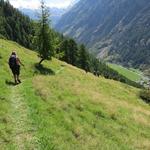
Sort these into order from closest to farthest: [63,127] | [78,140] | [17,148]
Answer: [17,148]
[78,140]
[63,127]

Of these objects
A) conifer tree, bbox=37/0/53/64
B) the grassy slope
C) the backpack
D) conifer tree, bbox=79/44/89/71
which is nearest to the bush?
conifer tree, bbox=37/0/53/64

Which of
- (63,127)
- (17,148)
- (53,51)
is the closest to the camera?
(17,148)

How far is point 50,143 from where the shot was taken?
17656 millimetres

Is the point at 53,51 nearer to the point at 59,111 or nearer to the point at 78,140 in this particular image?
the point at 59,111

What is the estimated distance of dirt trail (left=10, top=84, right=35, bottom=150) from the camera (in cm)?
1730

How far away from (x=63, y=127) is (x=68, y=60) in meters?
116

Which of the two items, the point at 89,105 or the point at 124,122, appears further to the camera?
the point at 89,105

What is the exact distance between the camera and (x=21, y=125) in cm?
1997

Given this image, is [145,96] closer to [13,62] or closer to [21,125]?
[13,62]

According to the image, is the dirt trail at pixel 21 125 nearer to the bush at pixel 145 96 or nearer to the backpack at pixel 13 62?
the backpack at pixel 13 62

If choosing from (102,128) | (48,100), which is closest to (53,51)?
(48,100)

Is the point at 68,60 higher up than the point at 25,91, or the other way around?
the point at 25,91

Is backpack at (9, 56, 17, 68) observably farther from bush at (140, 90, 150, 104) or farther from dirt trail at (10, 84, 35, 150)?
bush at (140, 90, 150, 104)

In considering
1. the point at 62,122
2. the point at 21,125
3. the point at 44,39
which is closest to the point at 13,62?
the point at 62,122
